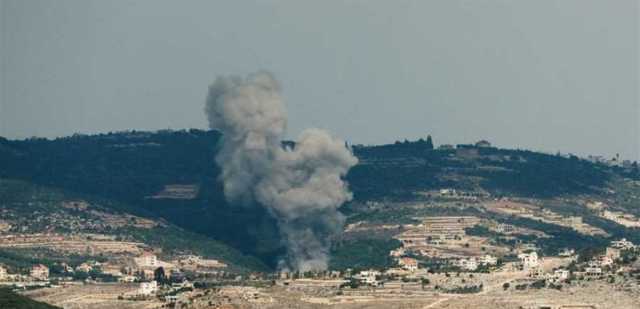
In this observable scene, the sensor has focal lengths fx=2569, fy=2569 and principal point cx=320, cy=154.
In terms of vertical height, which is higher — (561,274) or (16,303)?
(561,274)

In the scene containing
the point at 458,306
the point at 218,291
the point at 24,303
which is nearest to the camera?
the point at 24,303

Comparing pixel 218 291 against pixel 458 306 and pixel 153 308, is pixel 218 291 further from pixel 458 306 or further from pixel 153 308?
pixel 458 306

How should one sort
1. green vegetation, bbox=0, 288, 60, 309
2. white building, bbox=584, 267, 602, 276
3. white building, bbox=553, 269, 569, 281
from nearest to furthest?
green vegetation, bbox=0, 288, 60, 309
white building, bbox=553, 269, 569, 281
white building, bbox=584, 267, 602, 276

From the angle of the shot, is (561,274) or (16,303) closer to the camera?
(16,303)

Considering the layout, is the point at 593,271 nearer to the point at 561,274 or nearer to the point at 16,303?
the point at 561,274

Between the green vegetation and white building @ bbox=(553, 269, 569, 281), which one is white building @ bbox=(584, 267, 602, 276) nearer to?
white building @ bbox=(553, 269, 569, 281)

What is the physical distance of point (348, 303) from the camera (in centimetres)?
18400

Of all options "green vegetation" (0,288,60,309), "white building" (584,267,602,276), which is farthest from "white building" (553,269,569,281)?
"green vegetation" (0,288,60,309)

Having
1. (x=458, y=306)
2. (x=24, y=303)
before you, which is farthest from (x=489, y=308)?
(x=24, y=303)

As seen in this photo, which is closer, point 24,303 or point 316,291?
point 24,303

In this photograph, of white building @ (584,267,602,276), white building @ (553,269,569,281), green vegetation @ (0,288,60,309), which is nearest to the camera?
green vegetation @ (0,288,60,309)

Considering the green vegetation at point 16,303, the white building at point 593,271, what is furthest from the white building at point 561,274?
the green vegetation at point 16,303

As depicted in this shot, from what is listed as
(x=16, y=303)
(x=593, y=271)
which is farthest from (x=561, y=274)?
(x=16, y=303)

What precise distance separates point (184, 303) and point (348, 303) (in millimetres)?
11840
